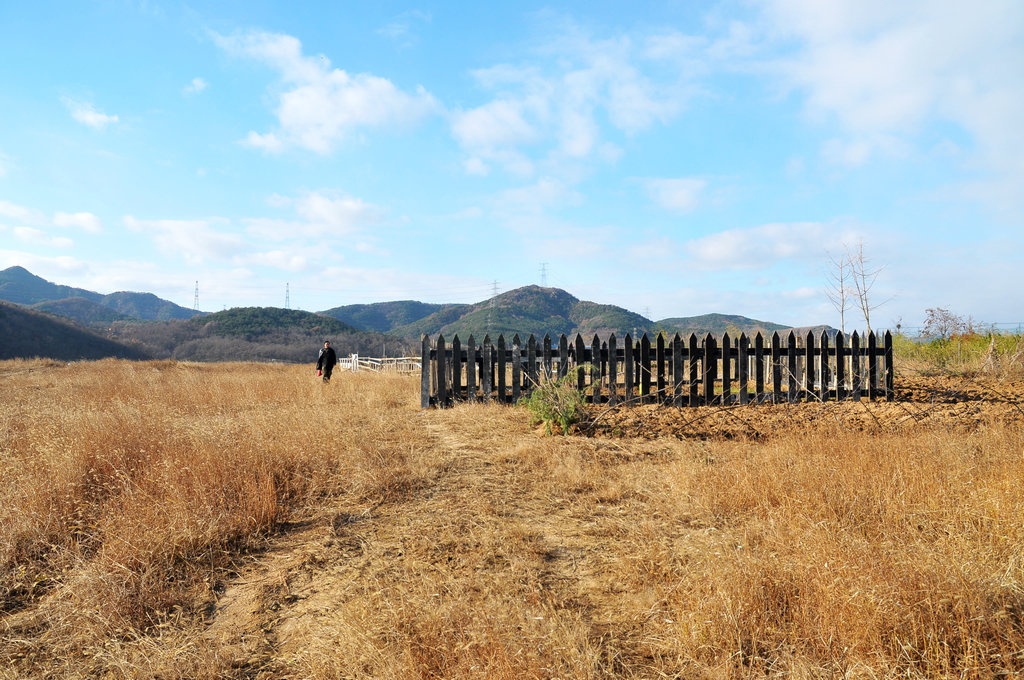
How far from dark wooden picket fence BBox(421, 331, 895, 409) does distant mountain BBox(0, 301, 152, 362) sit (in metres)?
79.1

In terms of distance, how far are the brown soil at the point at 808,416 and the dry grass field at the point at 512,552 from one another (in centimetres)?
12

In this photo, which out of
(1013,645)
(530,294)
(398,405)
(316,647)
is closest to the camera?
(1013,645)

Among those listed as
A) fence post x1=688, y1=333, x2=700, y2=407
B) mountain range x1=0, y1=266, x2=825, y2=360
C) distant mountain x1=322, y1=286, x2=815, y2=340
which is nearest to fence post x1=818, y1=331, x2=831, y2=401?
fence post x1=688, y1=333, x2=700, y2=407

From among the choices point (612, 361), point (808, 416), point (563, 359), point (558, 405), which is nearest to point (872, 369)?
point (808, 416)

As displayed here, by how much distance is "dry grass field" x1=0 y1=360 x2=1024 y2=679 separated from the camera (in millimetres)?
2219

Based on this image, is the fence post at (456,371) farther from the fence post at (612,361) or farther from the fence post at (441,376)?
the fence post at (612,361)

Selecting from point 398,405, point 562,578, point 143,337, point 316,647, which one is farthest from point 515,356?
point 143,337

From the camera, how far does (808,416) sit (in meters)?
6.74

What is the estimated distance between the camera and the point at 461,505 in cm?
439

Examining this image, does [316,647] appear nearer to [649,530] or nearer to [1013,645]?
[649,530]

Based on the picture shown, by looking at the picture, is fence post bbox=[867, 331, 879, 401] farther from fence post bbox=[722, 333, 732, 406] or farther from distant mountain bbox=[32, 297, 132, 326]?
distant mountain bbox=[32, 297, 132, 326]

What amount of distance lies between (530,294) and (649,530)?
176 meters

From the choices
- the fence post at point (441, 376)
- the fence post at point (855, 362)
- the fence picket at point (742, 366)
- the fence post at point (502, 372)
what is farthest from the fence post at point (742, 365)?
the fence post at point (441, 376)

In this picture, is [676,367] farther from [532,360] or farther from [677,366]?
[532,360]
